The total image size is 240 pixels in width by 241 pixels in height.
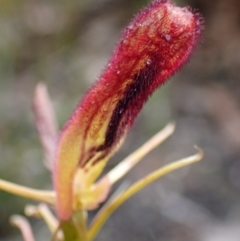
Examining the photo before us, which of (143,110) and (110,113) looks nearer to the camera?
(110,113)

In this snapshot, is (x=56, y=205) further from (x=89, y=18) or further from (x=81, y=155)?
(x=89, y=18)

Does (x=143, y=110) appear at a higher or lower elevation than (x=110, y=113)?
lower

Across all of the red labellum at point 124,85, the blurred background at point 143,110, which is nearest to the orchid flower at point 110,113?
the red labellum at point 124,85

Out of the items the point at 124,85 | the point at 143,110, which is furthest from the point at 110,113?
the point at 143,110

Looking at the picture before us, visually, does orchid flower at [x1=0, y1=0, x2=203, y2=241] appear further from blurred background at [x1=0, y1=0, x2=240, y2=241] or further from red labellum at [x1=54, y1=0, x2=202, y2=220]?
blurred background at [x1=0, y1=0, x2=240, y2=241]

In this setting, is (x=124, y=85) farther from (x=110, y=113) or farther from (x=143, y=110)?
(x=143, y=110)

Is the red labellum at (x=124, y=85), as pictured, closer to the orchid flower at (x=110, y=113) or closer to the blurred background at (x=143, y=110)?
the orchid flower at (x=110, y=113)
